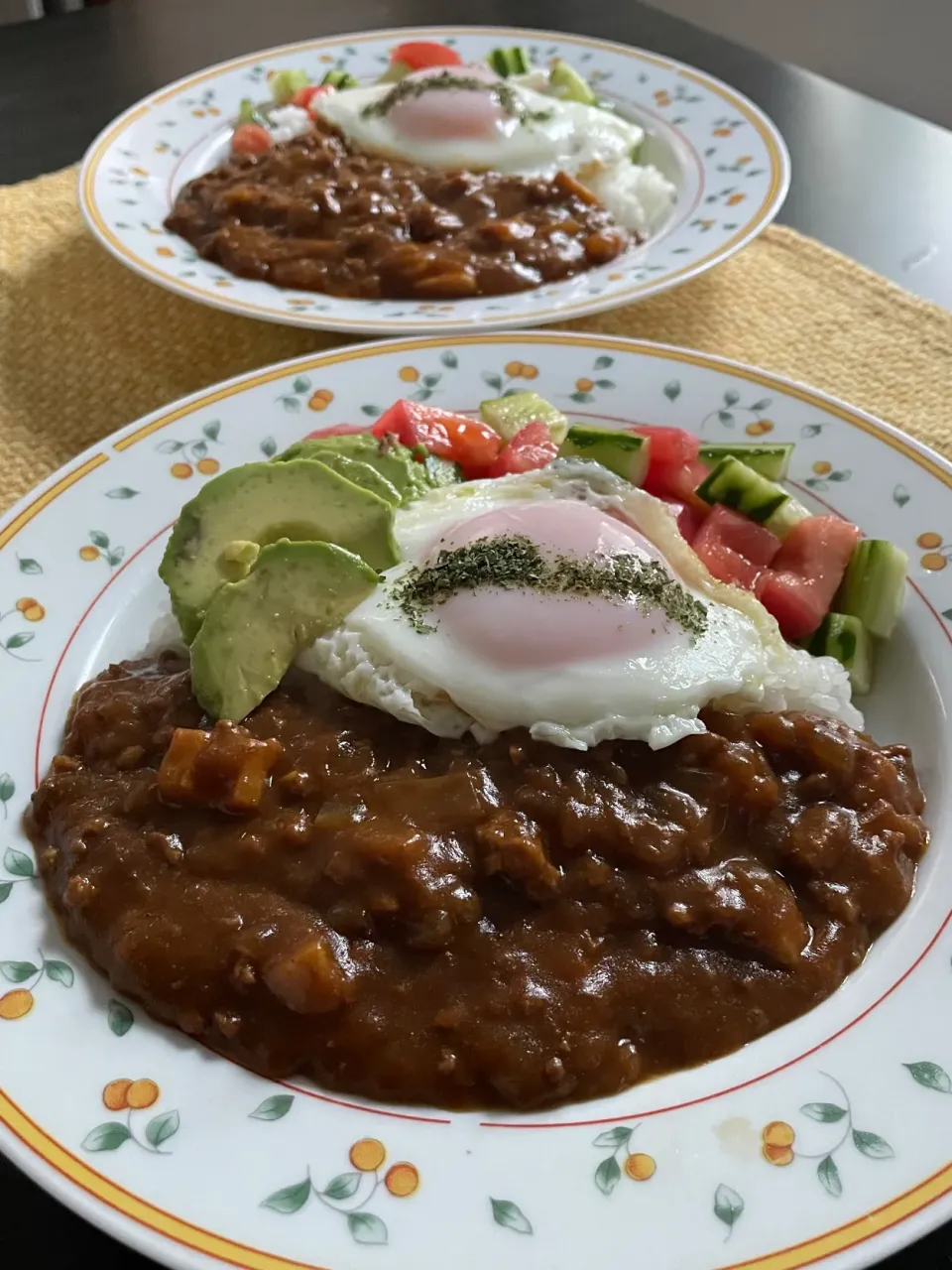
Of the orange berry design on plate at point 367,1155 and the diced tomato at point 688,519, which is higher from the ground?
the diced tomato at point 688,519

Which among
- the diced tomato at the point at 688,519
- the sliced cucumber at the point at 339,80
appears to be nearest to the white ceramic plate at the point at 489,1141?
the diced tomato at the point at 688,519

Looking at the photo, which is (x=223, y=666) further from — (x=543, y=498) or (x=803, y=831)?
(x=803, y=831)

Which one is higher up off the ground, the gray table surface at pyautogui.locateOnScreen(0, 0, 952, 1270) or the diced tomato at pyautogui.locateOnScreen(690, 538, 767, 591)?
the gray table surface at pyautogui.locateOnScreen(0, 0, 952, 1270)

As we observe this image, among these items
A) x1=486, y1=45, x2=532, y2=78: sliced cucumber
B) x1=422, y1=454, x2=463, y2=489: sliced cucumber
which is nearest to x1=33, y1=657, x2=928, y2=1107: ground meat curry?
x1=422, y1=454, x2=463, y2=489: sliced cucumber

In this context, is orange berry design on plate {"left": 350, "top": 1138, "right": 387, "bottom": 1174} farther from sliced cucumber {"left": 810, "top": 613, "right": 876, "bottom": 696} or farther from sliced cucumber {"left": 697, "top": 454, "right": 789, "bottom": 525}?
sliced cucumber {"left": 697, "top": 454, "right": 789, "bottom": 525}

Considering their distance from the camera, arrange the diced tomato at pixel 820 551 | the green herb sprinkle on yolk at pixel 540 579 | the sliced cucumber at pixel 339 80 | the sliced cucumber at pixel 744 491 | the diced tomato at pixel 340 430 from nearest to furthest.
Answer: the green herb sprinkle on yolk at pixel 540 579 < the diced tomato at pixel 820 551 < the sliced cucumber at pixel 744 491 < the diced tomato at pixel 340 430 < the sliced cucumber at pixel 339 80

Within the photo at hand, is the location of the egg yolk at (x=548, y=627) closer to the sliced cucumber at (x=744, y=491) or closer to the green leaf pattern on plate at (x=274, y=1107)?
the sliced cucumber at (x=744, y=491)

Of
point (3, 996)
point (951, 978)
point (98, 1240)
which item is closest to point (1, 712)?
point (3, 996)
